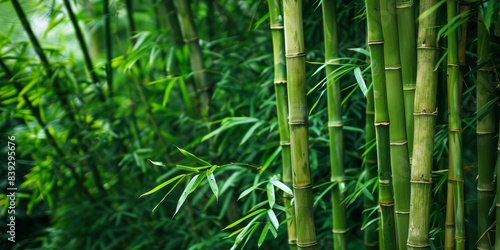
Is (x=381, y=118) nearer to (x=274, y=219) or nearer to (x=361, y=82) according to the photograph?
(x=361, y=82)

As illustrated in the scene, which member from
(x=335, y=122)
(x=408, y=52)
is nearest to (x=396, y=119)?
(x=408, y=52)

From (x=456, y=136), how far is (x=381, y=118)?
0.15 meters

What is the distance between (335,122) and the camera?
52.9 inches

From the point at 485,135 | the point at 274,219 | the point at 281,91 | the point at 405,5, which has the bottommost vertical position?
the point at 274,219

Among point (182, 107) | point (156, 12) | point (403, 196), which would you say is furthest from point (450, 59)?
point (156, 12)

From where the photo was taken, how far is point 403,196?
1.13 metres

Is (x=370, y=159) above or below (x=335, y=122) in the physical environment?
below

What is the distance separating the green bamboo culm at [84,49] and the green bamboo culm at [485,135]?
51.6 inches

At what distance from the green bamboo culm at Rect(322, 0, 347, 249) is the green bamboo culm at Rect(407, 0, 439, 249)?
255 millimetres

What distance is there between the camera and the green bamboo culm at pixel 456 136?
105cm

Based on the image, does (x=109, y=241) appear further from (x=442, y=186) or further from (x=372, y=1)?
(x=372, y=1)

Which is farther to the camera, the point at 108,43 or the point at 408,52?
the point at 108,43

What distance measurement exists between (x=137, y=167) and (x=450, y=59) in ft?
4.30

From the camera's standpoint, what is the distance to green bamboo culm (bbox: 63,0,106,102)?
1.84 meters
